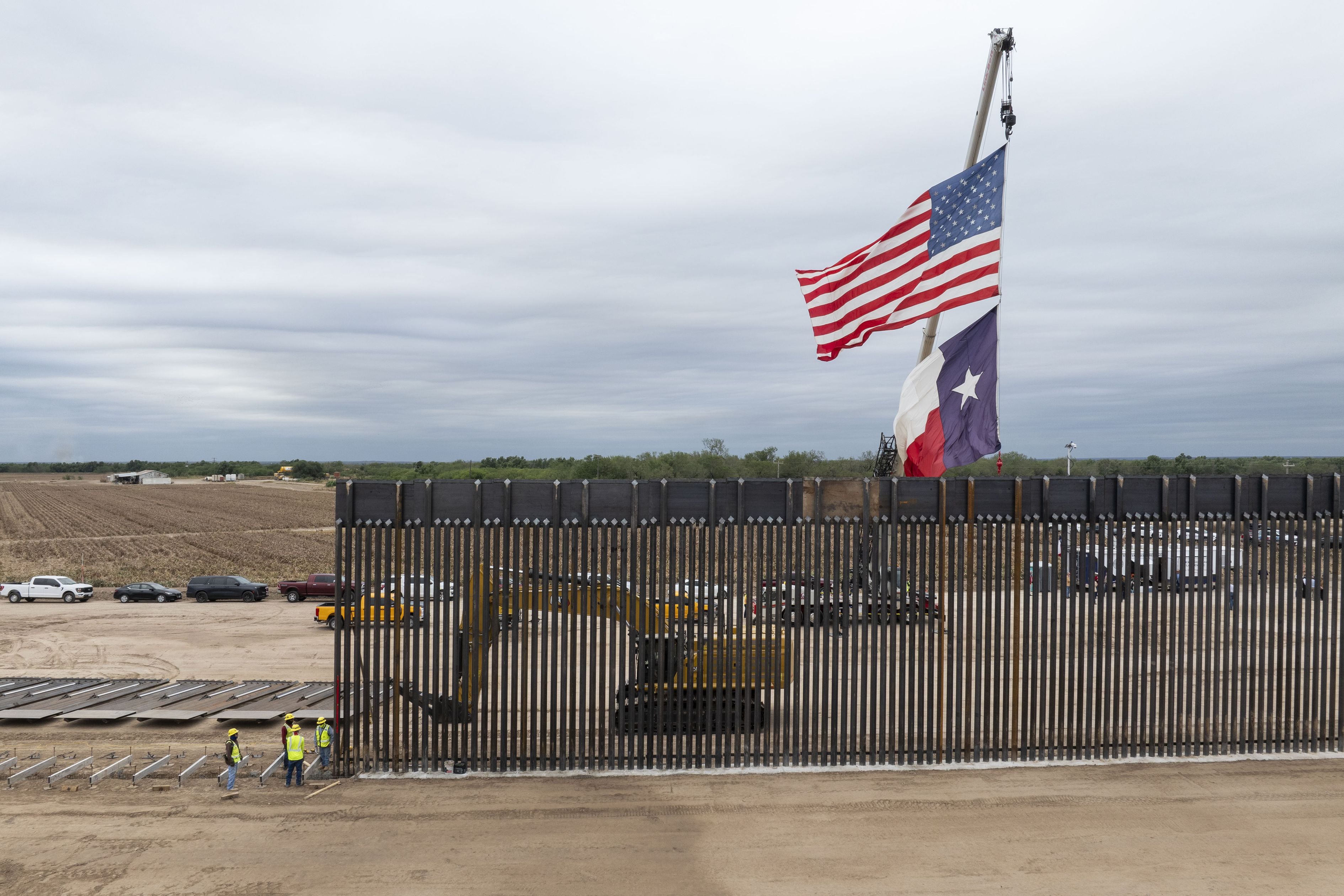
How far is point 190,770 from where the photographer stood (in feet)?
37.3

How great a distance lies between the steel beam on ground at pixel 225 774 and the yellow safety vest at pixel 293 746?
79 centimetres

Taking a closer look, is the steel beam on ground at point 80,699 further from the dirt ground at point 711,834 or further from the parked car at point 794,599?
the parked car at point 794,599

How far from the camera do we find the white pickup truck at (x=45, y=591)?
33438 millimetres

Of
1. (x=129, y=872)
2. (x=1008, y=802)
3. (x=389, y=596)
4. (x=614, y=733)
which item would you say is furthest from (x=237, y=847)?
(x=1008, y=802)

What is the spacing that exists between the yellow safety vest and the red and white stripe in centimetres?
932

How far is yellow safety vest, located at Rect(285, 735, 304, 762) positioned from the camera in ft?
35.1

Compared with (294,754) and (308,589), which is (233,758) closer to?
(294,754)

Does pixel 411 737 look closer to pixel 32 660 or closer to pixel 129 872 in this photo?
pixel 129 872

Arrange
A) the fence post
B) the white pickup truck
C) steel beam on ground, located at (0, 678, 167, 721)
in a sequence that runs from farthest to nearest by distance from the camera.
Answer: the white pickup truck, steel beam on ground, located at (0, 678, 167, 721), the fence post

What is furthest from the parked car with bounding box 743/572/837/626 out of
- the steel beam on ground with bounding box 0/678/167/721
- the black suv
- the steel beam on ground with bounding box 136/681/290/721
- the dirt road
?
the black suv

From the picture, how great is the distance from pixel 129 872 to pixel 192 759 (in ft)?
13.3

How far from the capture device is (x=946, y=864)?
29.1ft

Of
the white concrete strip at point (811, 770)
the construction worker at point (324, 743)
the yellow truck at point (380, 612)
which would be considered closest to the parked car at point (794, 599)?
the white concrete strip at point (811, 770)

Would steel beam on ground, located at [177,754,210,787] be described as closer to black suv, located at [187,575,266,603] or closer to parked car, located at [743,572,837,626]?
parked car, located at [743,572,837,626]
